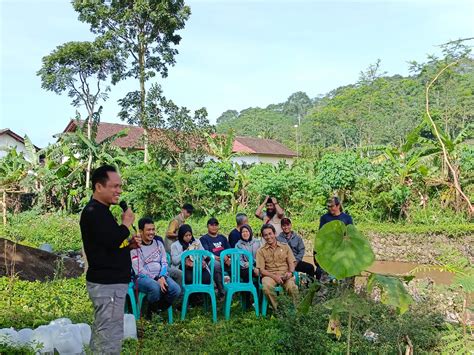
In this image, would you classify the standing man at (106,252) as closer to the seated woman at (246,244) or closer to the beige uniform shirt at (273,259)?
the beige uniform shirt at (273,259)

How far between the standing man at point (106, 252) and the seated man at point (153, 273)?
1832mm

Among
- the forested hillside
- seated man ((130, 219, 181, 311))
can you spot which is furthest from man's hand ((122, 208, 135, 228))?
the forested hillside

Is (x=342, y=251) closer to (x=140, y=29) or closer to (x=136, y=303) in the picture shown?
(x=136, y=303)

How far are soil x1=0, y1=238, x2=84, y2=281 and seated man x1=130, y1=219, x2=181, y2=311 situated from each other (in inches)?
84.4

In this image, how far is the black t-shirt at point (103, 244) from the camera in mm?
3285

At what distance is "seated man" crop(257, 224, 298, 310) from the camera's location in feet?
19.2

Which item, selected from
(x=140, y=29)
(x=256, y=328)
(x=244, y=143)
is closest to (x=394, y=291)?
(x=256, y=328)

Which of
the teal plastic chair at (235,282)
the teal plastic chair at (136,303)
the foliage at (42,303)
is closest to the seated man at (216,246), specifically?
the teal plastic chair at (235,282)

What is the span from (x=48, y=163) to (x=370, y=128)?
2637 cm

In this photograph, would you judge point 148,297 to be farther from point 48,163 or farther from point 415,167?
point 48,163

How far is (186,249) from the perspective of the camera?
248 inches

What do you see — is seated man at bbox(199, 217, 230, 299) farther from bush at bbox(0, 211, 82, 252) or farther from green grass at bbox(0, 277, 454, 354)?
bush at bbox(0, 211, 82, 252)

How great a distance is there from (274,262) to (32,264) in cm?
403

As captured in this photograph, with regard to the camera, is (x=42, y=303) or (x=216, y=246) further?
(x=216, y=246)
